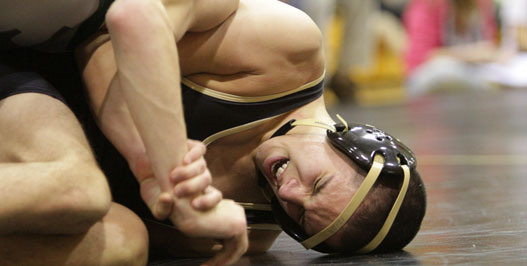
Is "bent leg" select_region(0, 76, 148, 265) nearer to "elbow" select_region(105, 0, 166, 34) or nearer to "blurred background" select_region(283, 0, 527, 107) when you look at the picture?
"elbow" select_region(105, 0, 166, 34)

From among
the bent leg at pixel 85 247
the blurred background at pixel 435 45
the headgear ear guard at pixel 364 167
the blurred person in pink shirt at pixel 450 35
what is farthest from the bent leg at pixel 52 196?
the blurred person in pink shirt at pixel 450 35

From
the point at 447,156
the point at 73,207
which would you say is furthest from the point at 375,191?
the point at 447,156

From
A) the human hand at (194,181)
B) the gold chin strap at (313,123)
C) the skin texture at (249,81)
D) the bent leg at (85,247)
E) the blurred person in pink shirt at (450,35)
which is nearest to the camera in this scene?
the human hand at (194,181)

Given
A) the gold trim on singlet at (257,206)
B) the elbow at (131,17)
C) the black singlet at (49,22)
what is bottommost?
the gold trim on singlet at (257,206)

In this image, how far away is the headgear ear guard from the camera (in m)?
2.03

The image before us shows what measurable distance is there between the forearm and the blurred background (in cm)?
541

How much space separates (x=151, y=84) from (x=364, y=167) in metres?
0.61

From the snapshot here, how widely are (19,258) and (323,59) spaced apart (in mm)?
972

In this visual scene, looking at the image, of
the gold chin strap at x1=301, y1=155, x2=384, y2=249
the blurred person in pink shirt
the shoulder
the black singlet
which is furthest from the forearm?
the blurred person in pink shirt

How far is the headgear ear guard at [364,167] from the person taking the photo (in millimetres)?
2025

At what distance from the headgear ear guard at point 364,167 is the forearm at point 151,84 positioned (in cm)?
51

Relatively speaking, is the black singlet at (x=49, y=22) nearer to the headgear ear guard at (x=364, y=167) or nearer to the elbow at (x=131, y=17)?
the elbow at (x=131, y=17)

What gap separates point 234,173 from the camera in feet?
7.41

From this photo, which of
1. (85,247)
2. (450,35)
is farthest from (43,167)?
(450,35)
